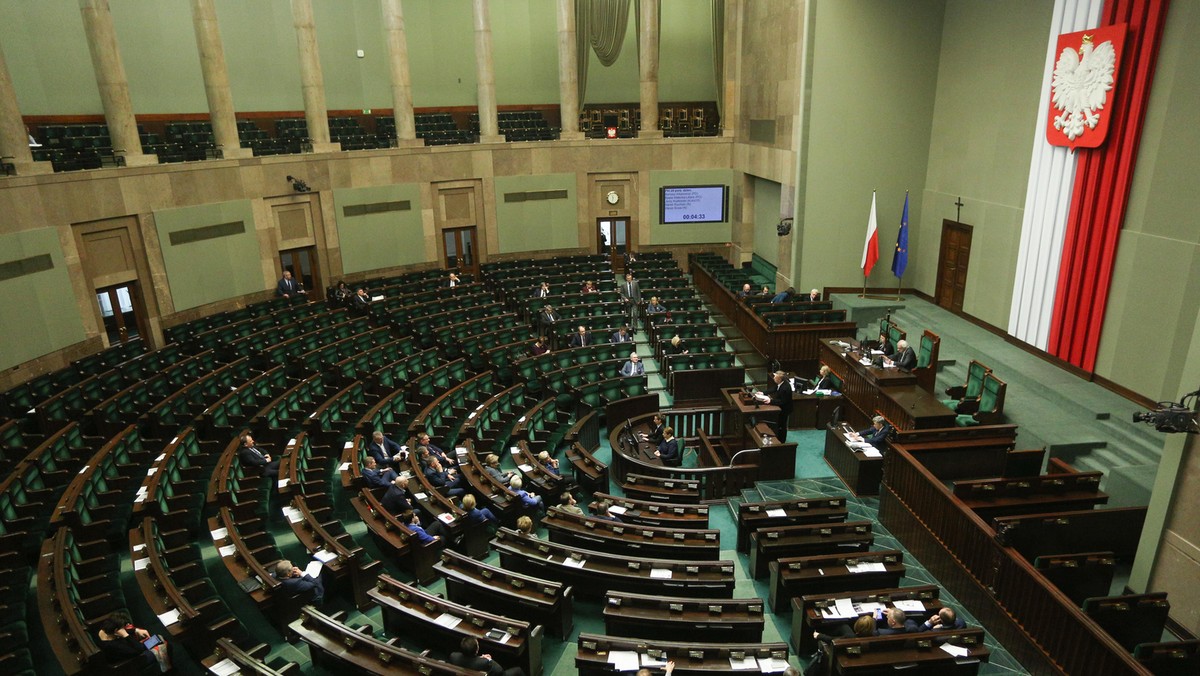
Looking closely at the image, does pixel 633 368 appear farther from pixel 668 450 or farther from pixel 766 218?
pixel 766 218

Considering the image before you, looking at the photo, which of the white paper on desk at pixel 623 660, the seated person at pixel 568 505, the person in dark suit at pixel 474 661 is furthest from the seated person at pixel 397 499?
the white paper on desk at pixel 623 660

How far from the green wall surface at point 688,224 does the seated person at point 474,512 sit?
14.4 m

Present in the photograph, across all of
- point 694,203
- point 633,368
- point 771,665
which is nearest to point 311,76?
point 694,203

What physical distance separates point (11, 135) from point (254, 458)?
27.4ft

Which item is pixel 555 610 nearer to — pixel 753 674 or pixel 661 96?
pixel 753 674

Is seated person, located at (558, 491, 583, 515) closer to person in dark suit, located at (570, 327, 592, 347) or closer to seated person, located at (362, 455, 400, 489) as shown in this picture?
seated person, located at (362, 455, 400, 489)

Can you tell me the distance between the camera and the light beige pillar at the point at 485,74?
18844 millimetres

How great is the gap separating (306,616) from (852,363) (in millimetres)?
8711

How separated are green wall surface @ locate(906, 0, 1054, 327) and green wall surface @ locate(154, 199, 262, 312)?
15.4m

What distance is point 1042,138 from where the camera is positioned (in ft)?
38.7

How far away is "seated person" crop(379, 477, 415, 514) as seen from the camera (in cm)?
804

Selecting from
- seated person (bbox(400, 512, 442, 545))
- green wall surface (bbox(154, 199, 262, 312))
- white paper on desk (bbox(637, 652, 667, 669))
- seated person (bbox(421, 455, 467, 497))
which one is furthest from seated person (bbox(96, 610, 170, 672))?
green wall surface (bbox(154, 199, 262, 312))

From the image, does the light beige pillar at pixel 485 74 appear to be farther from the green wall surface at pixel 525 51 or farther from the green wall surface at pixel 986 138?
the green wall surface at pixel 986 138

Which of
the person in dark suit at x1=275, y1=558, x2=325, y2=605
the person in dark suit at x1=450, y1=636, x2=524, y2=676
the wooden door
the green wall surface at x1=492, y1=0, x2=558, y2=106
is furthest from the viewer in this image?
the green wall surface at x1=492, y1=0, x2=558, y2=106
